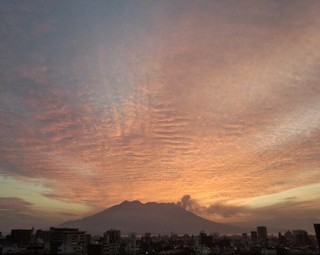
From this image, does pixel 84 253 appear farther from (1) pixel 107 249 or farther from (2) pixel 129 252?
(2) pixel 129 252

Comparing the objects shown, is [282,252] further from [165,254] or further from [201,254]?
[165,254]

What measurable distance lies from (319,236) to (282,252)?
61171 millimetres

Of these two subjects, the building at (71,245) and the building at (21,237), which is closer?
the building at (71,245)

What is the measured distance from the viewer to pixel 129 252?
532ft

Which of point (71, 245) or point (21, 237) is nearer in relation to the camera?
point (71, 245)

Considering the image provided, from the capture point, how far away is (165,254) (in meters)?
109

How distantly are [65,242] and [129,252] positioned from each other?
4568 centimetres

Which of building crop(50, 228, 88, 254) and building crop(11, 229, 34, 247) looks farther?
building crop(11, 229, 34, 247)

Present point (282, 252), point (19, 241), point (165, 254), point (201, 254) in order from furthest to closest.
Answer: point (19, 241)
point (201, 254)
point (282, 252)
point (165, 254)

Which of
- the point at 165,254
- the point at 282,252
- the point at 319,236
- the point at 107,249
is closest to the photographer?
the point at 319,236

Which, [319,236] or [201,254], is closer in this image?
[319,236]

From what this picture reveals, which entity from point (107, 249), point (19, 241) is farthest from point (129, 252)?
point (19, 241)

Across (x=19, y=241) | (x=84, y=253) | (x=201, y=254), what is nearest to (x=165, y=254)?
(x=201, y=254)

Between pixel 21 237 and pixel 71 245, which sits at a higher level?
pixel 21 237
